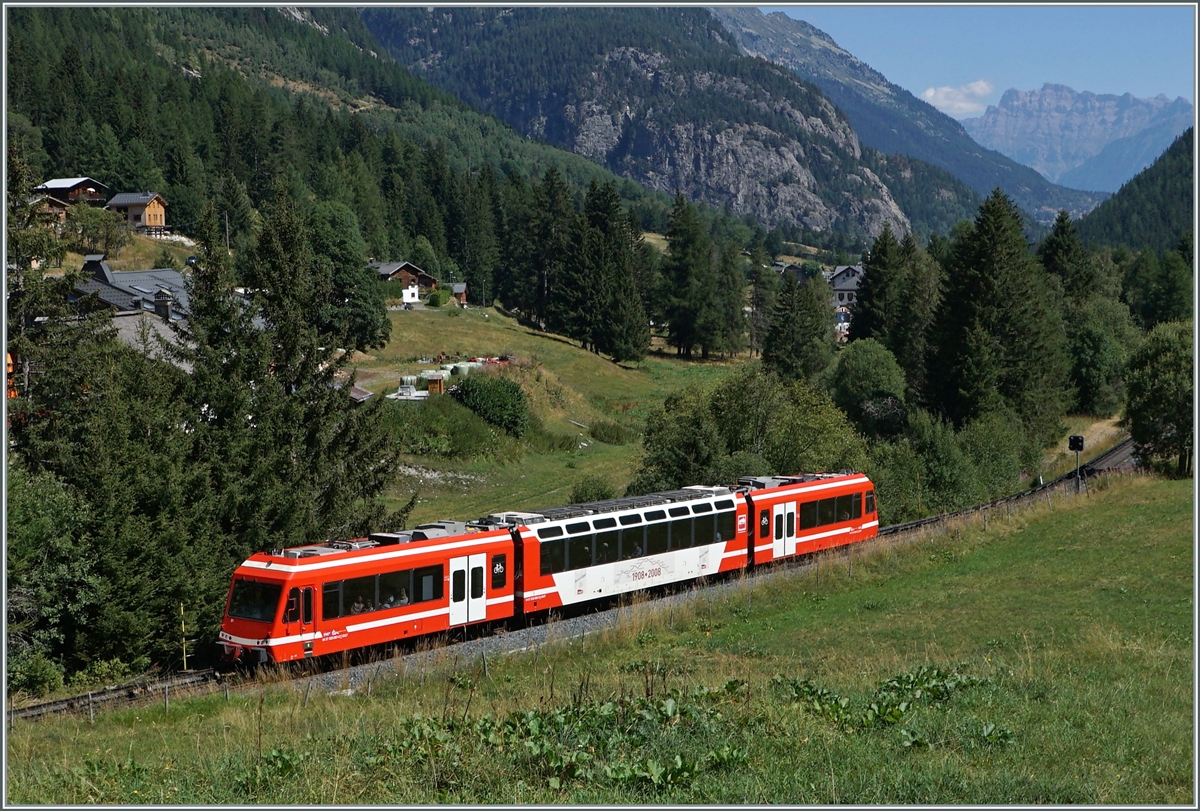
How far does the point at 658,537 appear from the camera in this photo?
3052 centimetres

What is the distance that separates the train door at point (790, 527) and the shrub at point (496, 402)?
3426cm

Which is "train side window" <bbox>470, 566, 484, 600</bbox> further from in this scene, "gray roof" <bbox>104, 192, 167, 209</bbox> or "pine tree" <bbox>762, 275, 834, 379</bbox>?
"gray roof" <bbox>104, 192, 167, 209</bbox>

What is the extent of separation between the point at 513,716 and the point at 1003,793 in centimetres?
571

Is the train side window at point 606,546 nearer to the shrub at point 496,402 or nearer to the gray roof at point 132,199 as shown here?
the shrub at point 496,402

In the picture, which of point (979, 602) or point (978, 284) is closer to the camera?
point (979, 602)

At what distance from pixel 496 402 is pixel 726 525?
3662 cm

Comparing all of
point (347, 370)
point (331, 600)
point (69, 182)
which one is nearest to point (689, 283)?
point (347, 370)

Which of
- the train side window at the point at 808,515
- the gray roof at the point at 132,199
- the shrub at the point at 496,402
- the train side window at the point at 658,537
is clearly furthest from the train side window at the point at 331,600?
the gray roof at the point at 132,199

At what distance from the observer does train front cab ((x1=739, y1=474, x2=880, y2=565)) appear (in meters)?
34.4

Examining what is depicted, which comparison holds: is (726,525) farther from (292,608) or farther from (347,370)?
(347,370)

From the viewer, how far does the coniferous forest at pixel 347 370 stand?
2539 centimetres

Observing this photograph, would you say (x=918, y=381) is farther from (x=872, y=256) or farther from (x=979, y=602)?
(x=979, y=602)

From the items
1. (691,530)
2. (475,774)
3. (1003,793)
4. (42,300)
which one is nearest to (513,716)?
(475,774)

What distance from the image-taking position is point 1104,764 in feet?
36.3
